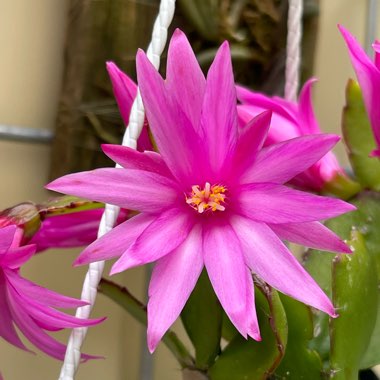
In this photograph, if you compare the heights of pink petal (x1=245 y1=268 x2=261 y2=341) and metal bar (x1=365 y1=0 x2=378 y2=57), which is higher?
metal bar (x1=365 y1=0 x2=378 y2=57)

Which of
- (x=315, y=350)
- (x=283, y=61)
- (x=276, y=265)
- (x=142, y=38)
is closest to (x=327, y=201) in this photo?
(x=276, y=265)

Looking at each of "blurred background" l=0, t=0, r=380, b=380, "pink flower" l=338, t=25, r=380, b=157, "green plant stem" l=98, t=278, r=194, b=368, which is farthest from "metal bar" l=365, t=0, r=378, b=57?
"green plant stem" l=98, t=278, r=194, b=368

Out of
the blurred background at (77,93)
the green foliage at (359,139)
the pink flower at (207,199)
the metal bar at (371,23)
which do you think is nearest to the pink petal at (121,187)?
the pink flower at (207,199)

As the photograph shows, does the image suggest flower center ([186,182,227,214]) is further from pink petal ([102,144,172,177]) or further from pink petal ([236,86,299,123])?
pink petal ([236,86,299,123])

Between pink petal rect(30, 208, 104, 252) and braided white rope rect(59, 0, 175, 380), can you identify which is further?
pink petal rect(30, 208, 104, 252)

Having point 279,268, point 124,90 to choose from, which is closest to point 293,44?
point 124,90

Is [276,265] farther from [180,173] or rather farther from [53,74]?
[53,74]

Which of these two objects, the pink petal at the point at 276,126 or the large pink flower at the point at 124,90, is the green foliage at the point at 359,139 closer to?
the pink petal at the point at 276,126
